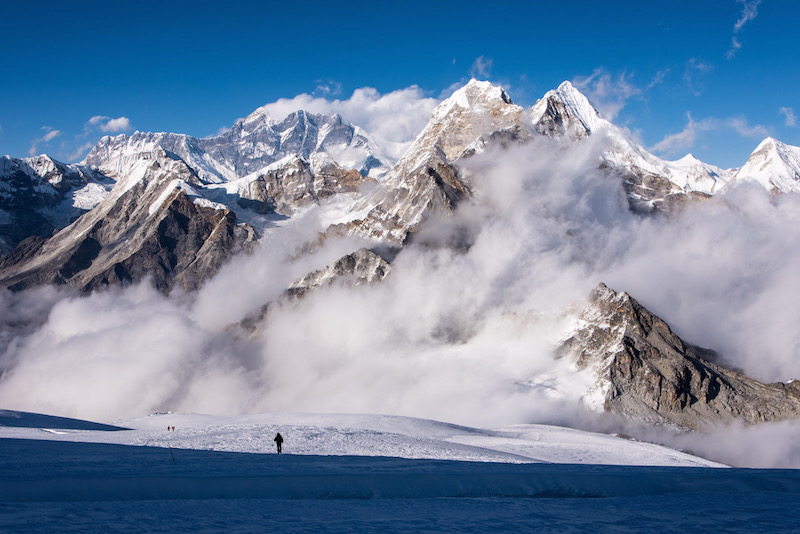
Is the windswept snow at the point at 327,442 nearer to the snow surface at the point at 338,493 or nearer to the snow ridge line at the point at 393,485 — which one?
the snow surface at the point at 338,493

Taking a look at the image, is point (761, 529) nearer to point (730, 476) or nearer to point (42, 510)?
point (730, 476)

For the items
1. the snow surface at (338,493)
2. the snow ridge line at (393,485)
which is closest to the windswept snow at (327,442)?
the snow surface at (338,493)

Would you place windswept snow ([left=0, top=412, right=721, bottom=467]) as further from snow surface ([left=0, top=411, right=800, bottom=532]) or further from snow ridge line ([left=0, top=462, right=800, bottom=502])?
snow ridge line ([left=0, top=462, right=800, bottom=502])

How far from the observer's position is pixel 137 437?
160ft

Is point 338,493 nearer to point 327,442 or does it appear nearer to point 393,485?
point 393,485

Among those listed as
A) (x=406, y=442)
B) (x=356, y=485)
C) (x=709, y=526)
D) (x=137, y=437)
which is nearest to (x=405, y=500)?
(x=356, y=485)

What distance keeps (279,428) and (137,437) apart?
1062cm

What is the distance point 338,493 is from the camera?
96.2 feet

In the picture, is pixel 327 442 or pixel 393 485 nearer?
pixel 393 485

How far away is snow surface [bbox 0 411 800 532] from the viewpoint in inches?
942

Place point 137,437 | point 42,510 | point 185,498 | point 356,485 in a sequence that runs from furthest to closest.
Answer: point 137,437, point 356,485, point 185,498, point 42,510

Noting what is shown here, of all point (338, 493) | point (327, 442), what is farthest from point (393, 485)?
point (327, 442)

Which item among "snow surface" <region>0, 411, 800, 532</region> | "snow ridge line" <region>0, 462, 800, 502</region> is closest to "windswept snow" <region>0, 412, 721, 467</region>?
"snow surface" <region>0, 411, 800, 532</region>

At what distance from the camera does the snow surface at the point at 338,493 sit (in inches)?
942
